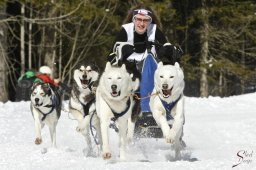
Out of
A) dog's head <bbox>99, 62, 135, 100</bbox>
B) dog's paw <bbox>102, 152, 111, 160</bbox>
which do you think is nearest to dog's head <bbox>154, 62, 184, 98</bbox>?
dog's head <bbox>99, 62, 135, 100</bbox>

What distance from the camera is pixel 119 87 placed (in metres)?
6.24


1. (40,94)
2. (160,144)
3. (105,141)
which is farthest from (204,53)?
(105,141)

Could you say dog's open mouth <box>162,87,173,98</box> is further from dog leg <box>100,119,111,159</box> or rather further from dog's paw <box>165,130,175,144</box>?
dog leg <box>100,119,111,159</box>

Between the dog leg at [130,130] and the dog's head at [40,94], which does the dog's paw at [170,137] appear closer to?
the dog leg at [130,130]

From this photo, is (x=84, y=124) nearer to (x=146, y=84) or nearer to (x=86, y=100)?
(x=86, y=100)

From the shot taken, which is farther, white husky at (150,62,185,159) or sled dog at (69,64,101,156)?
sled dog at (69,64,101,156)

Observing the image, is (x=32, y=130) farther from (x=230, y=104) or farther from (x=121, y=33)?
(x=230, y=104)

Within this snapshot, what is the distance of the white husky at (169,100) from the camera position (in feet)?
20.1

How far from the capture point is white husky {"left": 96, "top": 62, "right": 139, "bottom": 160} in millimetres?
6207

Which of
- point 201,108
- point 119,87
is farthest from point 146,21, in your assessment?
point 201,108

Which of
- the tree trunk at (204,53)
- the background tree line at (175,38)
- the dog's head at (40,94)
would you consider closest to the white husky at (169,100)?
the dog's head at (40,94)

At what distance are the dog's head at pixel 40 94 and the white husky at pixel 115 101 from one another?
5.35ft

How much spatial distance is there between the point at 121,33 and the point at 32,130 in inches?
153

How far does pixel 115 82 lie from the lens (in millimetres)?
6219
